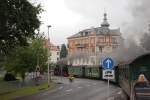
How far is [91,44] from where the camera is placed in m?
144

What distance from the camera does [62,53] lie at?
608 feet

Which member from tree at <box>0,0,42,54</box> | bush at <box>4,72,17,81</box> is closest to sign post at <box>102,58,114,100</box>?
tree at <box>0,0,42,54</box>

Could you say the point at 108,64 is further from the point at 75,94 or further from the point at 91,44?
the point at 91,44

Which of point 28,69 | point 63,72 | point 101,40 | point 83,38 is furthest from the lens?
point 83,38

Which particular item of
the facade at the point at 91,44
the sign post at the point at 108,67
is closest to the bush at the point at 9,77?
the facade at the point at 91,44

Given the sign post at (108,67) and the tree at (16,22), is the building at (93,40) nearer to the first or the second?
the tree at (16,22)

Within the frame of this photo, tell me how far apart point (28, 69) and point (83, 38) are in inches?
3228

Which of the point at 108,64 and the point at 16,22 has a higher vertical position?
the point at 16,22

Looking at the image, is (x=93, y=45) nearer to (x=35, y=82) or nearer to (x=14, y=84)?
(x=35, y=82)

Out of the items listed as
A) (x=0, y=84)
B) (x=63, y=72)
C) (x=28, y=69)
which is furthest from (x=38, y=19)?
(x=63, y=72)

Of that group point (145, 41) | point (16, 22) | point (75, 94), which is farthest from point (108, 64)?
point (75, 94)

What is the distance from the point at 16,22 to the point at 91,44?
105009 millimetres

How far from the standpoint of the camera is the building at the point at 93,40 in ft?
446

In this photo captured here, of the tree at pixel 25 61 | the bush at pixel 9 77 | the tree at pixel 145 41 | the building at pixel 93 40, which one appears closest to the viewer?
the tree at pixel 145 41
